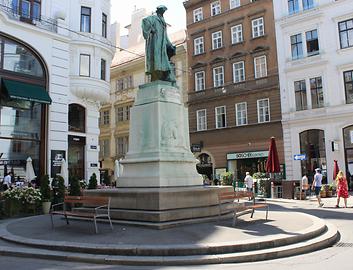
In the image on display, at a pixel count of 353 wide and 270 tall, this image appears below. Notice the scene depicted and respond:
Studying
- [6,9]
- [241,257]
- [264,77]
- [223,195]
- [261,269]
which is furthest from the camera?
[264,77]

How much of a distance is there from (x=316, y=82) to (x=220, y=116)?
8.88m

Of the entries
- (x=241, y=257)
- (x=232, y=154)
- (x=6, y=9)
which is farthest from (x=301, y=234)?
(x=232, y=154)

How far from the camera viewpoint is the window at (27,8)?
74.0ft

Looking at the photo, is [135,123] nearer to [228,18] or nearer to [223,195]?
[223,195]

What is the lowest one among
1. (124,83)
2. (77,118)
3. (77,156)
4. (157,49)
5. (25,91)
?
(77,156)

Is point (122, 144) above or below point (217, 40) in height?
below

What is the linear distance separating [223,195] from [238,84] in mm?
24874

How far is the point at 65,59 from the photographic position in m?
24.9

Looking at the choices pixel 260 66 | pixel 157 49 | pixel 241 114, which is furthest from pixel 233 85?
pixel 157 49

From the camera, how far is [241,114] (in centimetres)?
3409

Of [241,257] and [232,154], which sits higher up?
[232,154]

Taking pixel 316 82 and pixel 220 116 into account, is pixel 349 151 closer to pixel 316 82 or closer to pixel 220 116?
pixel 316 82

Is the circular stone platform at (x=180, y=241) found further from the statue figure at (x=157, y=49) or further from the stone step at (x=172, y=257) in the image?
the statue figure at (x=157, y=49)

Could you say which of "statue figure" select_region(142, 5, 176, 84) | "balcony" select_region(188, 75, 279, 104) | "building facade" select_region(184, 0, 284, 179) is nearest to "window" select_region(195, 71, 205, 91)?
"building facade" select_region(184, 0, 284, 179)
